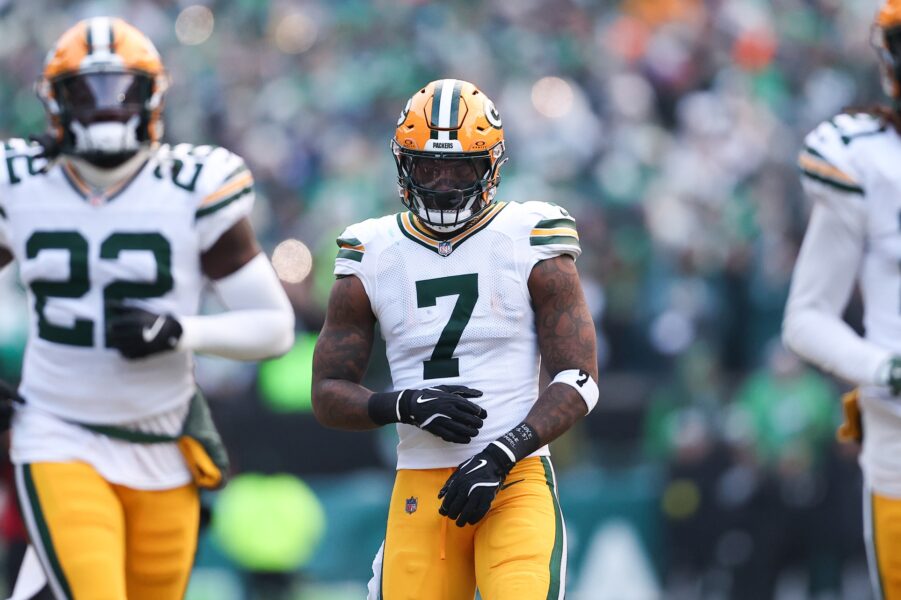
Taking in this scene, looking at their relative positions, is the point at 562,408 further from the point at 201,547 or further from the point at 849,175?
the point at 201,547

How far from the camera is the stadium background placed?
9.89 m

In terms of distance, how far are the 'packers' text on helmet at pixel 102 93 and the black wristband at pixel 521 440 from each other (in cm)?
161

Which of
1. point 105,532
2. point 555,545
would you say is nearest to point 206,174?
point 105,532

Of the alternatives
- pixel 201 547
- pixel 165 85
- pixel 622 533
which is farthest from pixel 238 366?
pixel 165 85

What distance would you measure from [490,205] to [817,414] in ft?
17.7

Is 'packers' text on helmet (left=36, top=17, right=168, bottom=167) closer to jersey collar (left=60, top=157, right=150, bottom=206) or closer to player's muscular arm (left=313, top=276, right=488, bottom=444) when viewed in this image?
jersey collar (left=60, top=157, right=150, bottom=206)

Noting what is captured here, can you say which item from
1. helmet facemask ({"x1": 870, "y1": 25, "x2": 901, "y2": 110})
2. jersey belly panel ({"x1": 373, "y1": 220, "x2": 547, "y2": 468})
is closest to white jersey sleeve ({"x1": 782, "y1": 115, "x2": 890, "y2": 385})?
helmet facemask ({"x1": 870, "y1": 25, "x2": 901, "y2": 110})

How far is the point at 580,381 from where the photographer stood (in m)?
5.12

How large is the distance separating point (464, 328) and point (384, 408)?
354 mm

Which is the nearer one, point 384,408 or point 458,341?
point 384,408

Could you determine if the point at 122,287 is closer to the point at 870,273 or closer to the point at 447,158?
the point at 447,158

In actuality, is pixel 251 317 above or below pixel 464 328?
below

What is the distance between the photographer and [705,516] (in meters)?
9.99

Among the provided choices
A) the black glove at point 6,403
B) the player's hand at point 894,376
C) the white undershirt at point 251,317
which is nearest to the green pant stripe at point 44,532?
the black glove at point 6,403
